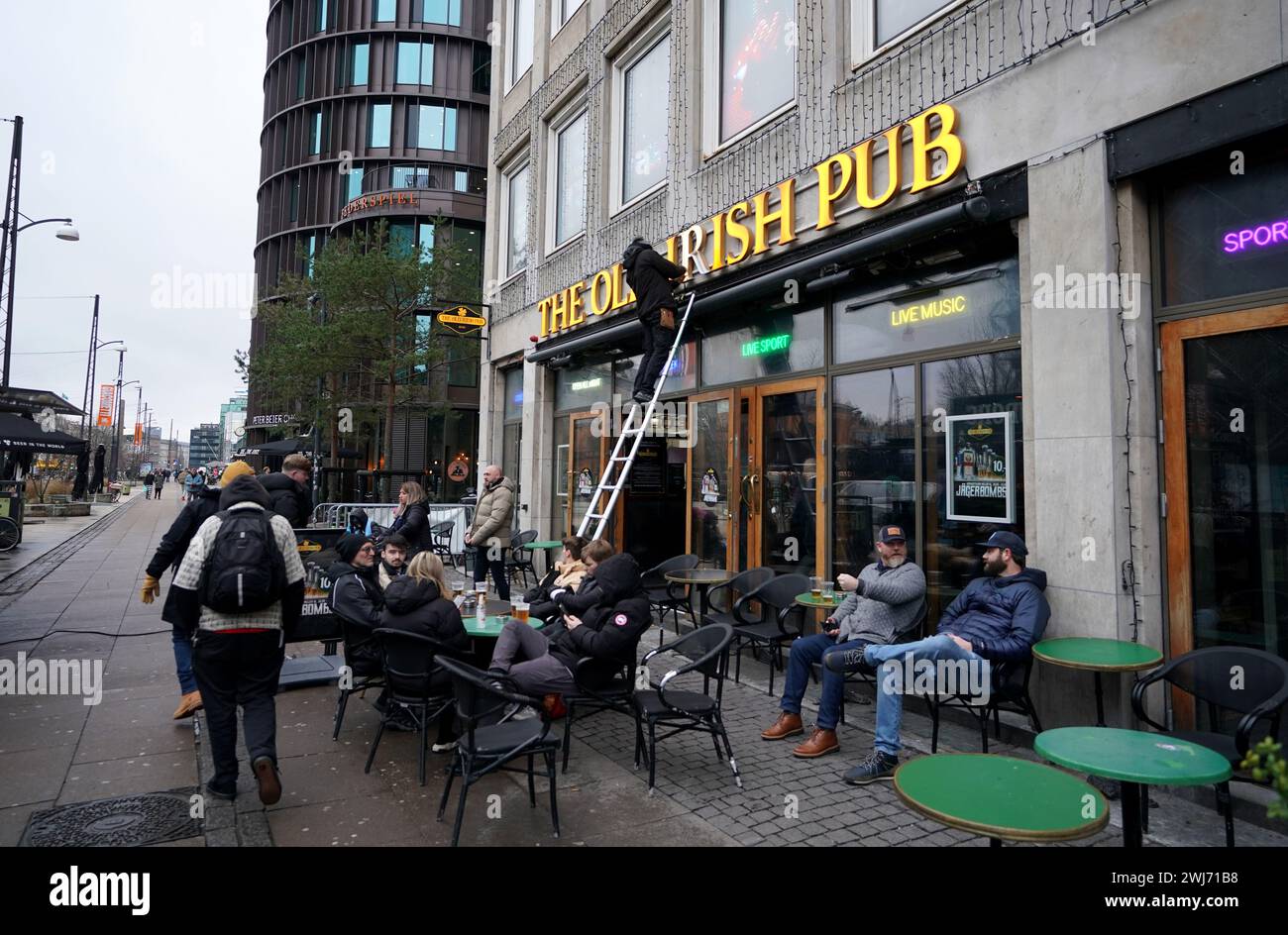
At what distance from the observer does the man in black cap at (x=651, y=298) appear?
8453 millimetres

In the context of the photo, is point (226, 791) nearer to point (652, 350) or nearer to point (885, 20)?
point (652, 350)

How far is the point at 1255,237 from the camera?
14.2 feet

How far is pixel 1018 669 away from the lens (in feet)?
15.8

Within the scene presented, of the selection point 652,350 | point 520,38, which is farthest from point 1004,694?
point 520,38

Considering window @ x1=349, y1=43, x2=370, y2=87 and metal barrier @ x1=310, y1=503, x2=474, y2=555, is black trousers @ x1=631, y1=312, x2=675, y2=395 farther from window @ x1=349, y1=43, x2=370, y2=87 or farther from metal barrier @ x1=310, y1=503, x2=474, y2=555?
window @ x1=349, y1=43, x2=370, y2=87

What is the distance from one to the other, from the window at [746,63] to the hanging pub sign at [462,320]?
7.26 metres

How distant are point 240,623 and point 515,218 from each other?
12840 millimetres

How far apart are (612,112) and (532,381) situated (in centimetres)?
459

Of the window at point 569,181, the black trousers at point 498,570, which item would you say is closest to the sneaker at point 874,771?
the black trousers at point 498,570

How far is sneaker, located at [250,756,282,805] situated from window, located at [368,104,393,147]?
4229 centimetres

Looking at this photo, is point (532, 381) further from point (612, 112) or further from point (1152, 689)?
point (1152, 689)

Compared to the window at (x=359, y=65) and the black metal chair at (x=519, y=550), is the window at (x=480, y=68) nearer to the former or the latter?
the window at (x=359, y=65)

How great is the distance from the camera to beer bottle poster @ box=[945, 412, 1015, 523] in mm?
5594
